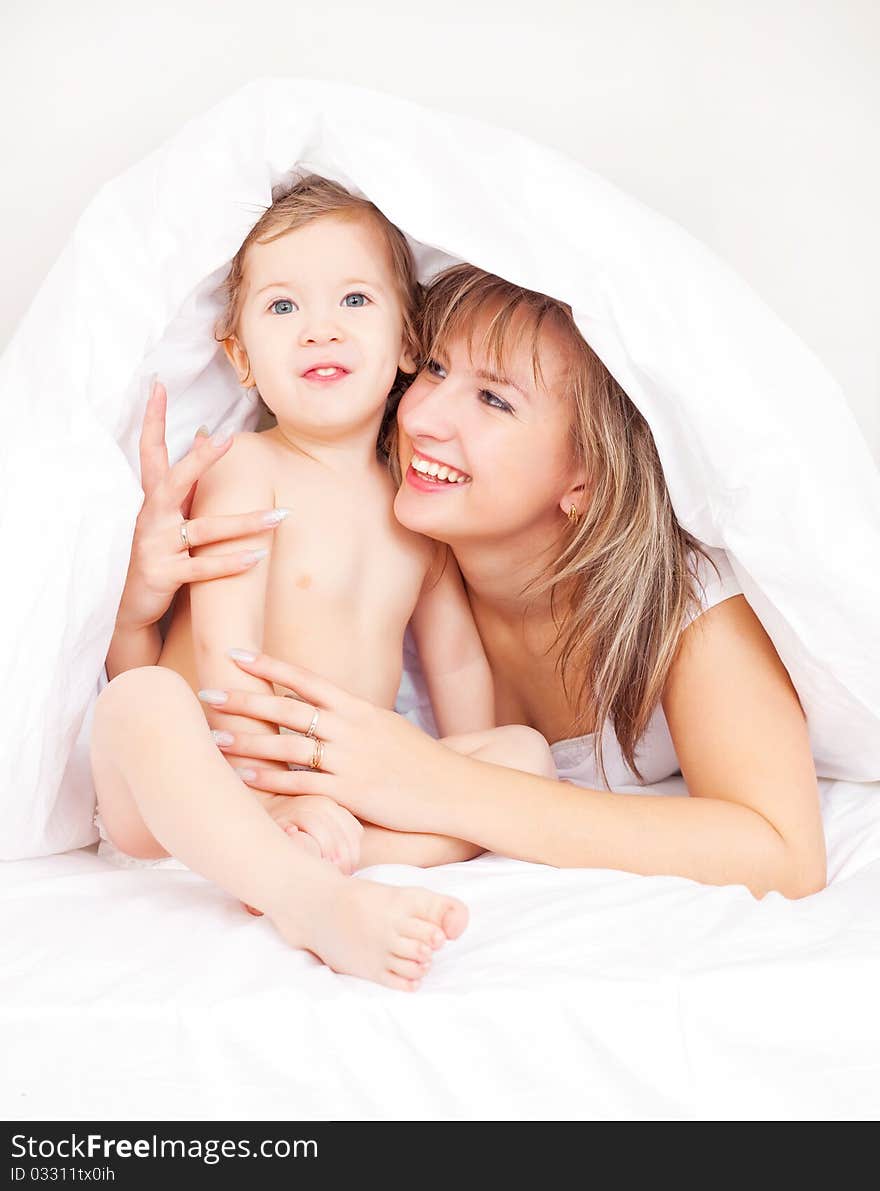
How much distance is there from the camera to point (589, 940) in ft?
3.30

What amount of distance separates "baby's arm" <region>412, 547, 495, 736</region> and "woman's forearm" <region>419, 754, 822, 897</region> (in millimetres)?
313

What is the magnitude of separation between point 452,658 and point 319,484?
0.29 meters

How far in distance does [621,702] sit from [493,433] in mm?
329

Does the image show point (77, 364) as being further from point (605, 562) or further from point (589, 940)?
point (589, 940)

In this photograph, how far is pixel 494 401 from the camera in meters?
1.34

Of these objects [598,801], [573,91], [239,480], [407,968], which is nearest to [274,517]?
[239,480]

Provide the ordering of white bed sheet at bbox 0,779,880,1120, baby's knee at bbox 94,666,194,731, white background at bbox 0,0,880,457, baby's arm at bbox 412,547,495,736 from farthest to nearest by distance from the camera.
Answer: white background at bbox 0,0,880,457, baby's arm at bbox 412,547,495,736, baby's knee at bbox 94,666,194,731, white bed sheet at bbox 0,779,880,1120

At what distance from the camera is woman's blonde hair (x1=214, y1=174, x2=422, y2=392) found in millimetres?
1329

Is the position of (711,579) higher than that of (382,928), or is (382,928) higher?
(711,579)

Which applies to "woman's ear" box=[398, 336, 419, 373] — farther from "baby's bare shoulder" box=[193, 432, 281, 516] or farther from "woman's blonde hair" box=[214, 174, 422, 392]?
"baby's bare shoulder" box=[193, 432, 281, 516]

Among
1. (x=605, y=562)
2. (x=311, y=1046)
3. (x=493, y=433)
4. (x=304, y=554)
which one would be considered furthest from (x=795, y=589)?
(x=311, y=1046)

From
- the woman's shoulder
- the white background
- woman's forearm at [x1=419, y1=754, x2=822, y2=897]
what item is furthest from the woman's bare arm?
the white background

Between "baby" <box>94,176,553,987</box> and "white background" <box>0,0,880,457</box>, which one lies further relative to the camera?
"white background" <box>0,0,880,457</box>

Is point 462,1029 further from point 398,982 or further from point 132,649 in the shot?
point 132,649
